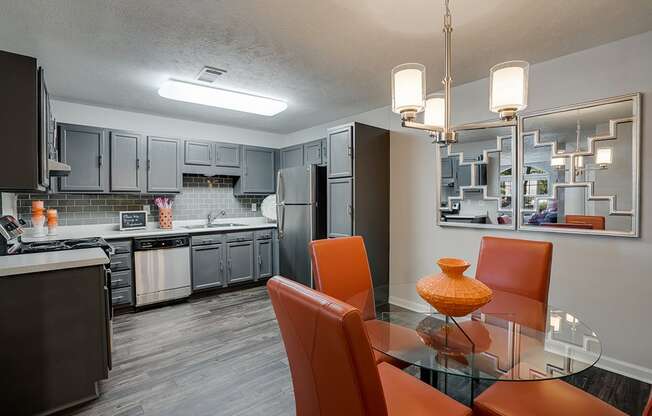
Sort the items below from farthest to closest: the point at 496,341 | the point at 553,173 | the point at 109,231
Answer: the point at 109,231
the point at 553,173
the point at 496,341

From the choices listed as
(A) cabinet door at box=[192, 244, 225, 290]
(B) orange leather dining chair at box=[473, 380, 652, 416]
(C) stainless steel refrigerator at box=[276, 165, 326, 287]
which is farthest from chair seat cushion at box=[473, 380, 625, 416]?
(A) cabinet door at box=[192, 244, 225, 290]

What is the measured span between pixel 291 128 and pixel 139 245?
8.92ft

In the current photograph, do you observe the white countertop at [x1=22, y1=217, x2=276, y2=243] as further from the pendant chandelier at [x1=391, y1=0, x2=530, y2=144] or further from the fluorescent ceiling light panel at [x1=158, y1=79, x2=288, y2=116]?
Answer: the pendant chandelier at [x1=391, y1=0, x2=530, y2=144]

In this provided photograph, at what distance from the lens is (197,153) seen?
4.27 meters

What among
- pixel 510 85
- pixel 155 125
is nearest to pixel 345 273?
pixel 510 85

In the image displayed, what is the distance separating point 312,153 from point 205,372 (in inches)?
121

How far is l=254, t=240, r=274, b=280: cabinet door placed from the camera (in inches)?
177

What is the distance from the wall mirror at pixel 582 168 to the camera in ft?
7.16

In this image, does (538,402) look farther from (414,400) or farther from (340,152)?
(340,152)

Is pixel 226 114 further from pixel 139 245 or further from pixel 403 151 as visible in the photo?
pixel 403 151

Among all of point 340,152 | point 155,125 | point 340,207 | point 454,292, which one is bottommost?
point 454,292

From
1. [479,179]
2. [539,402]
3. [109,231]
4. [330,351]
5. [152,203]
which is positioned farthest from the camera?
[152,203]

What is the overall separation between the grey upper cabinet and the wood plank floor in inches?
79.2

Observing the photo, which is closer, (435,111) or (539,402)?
(539,402)
